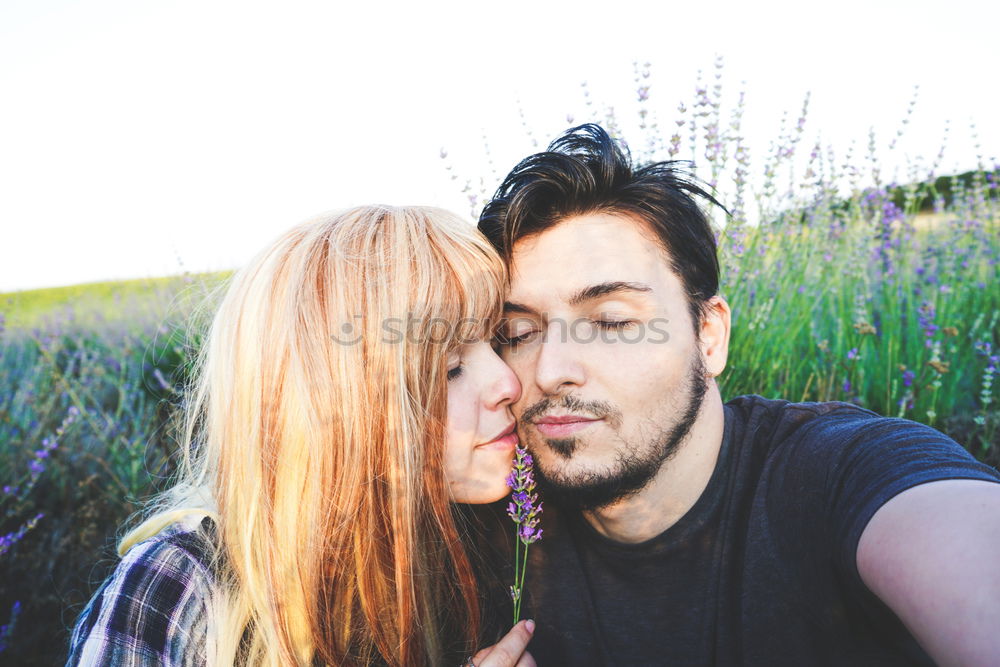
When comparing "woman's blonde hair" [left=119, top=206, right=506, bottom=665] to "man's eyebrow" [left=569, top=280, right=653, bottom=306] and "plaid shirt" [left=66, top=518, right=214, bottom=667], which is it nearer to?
"plaid shirt" [left=66, top=518, right=214, bottom=667]

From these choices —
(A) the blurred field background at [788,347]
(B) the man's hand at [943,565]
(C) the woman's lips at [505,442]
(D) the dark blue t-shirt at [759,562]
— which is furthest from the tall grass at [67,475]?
(B) the man's hand at [943,565]

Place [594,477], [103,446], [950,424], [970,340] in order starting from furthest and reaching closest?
[103,446]
[970,340]
[950,424]
[594,477]

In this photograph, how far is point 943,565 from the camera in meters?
1.25

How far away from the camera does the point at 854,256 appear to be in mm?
3465

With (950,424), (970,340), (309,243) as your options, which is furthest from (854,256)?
(309,243)

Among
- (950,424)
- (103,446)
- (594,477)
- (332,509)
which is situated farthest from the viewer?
(103,446)

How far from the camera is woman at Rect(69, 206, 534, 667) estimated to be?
1.83 meters

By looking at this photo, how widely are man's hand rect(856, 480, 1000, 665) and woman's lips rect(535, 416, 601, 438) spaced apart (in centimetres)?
85

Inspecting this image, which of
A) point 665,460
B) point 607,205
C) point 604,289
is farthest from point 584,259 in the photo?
point 665,460

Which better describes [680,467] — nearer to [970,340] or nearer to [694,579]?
[694,579]

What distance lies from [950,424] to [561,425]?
214cm

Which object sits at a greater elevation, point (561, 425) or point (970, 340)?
point (561, 425)

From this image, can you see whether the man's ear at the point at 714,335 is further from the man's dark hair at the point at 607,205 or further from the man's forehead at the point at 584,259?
the man's forehead at the point at 584,259

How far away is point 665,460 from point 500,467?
21.5 inches
